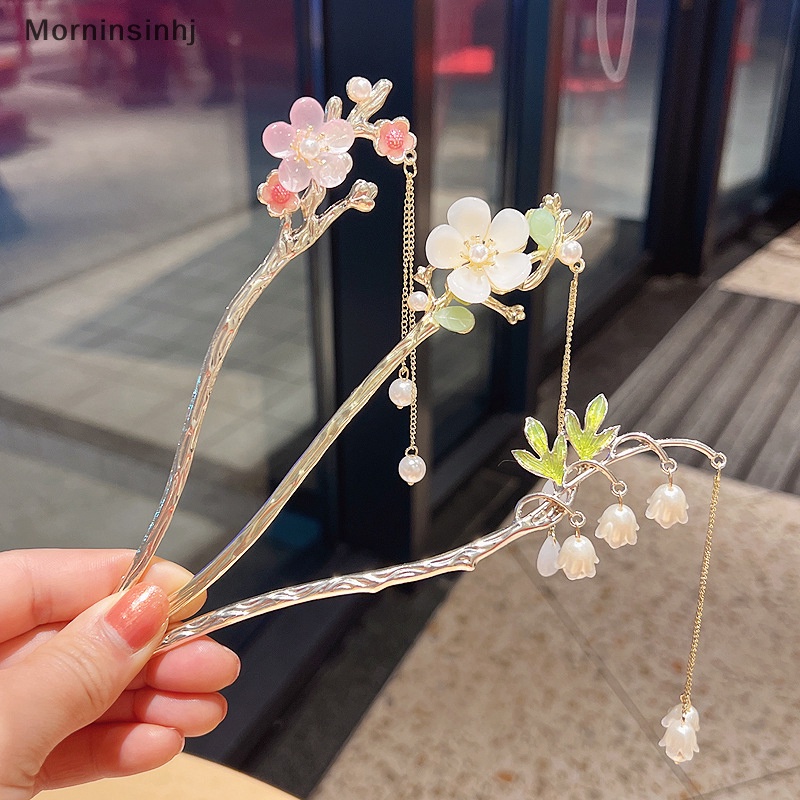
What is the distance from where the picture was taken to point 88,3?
96 centimetres

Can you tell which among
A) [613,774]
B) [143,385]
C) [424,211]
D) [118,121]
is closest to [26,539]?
[143,385]

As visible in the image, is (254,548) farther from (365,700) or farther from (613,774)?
(613,774)

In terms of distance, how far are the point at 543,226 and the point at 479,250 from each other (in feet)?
0.16

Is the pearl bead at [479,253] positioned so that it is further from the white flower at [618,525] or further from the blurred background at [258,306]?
the blurred background at [258,306]

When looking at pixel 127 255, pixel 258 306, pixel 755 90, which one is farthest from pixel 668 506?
pixel 755 90

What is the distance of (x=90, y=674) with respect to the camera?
65 centimetres

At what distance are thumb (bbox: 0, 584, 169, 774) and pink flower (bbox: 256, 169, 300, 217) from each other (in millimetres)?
317

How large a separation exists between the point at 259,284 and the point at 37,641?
43 cm

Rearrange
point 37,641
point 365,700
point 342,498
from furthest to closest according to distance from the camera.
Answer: point 342,498, point 365,700, point 37,641

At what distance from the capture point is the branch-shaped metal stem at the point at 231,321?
617mm

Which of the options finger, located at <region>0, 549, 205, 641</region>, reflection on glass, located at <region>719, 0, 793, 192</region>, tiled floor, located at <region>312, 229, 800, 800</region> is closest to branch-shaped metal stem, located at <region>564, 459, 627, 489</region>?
finger, located at <region>0, 549, 205, 641</region>

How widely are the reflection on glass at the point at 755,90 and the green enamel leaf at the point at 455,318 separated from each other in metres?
3.10

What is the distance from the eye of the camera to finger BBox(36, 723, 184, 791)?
2.49ft

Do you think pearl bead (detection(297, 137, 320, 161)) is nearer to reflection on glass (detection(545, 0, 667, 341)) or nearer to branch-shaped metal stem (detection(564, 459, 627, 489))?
branch-shaped metal stem (detection(564, 459, 627, 489))
